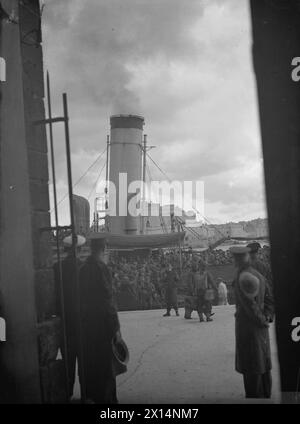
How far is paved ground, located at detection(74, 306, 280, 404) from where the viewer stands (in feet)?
14.0

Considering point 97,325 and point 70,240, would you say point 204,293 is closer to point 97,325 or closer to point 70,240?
point 70,240

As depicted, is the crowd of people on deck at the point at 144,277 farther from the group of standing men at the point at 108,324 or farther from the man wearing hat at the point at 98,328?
the man wearing hat at the point at 98,328

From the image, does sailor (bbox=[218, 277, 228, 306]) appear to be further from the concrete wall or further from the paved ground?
the concrete wall

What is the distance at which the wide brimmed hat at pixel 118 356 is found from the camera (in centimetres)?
402

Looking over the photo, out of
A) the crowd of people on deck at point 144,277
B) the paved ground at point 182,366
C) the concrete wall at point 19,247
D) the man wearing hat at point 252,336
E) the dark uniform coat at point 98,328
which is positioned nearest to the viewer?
the concrete wall at point 19,247

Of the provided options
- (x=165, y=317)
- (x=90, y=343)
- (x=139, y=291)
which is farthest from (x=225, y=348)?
(x=139, y=291)

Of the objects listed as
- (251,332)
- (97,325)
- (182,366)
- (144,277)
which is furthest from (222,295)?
(97,325)

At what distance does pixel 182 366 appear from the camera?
545 cm

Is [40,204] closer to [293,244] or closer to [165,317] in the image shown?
[293,244]

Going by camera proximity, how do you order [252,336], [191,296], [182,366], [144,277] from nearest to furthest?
[252,336], [182,366], [191,296], [144,277]

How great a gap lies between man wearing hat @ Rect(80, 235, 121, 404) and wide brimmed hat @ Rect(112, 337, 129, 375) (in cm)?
2

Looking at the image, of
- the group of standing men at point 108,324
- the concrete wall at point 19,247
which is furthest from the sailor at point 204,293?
the concrete wall at point 19,247

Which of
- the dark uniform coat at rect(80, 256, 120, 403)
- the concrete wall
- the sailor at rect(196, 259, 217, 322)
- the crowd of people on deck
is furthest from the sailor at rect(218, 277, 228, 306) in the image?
the concrete wall
